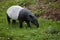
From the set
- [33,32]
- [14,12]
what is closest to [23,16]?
[14,12]

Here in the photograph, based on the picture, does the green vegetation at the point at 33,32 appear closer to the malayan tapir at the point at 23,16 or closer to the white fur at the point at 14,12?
the malayan tapir at the point at 23,16

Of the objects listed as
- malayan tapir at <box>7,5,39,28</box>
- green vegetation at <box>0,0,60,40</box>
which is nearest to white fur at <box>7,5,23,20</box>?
malayan tapir at <box>7,5,39,28</box>

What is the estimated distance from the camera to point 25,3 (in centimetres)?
1683

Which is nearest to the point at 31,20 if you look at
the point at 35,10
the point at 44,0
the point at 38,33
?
the point at 38,33

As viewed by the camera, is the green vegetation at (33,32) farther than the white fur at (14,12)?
No

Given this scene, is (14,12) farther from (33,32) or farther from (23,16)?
(33,32)

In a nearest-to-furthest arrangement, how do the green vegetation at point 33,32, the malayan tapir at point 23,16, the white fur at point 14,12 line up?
1. the green vegetation at point 33,32
2. the malayan tapir at point 23,16
3. the white fur at point 14,12

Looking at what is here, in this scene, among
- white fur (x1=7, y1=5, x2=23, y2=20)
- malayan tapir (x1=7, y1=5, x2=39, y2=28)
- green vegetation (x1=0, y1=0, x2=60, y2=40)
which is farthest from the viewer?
white fur (x1=7, y1=5, x2=23, y2=20)

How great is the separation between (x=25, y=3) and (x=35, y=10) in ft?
6.54

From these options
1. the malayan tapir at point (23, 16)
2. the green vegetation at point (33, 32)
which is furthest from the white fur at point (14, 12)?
the green vegetation at point (33, 32)

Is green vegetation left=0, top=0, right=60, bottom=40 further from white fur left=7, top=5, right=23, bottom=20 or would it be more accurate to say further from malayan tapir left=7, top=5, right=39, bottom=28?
white fur left=7, top=5, right=23, bottom=20

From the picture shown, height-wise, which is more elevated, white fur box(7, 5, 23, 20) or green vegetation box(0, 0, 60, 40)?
white fur box(7, 5, 23, 20)

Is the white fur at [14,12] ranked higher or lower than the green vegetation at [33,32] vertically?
higher

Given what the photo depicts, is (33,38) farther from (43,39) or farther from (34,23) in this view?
(34,23)
